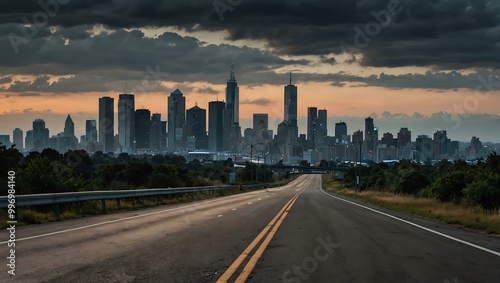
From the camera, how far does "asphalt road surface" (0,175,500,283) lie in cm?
970

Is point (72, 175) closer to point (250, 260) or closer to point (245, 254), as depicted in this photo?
point (245, 254)

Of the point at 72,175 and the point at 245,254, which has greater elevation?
the point at 72,175

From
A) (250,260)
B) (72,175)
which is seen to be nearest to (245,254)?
(250,260)

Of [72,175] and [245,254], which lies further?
[72,175]

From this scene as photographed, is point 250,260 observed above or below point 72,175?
below

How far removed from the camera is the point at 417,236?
1675cm

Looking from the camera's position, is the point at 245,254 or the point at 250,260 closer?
the point at 250,260

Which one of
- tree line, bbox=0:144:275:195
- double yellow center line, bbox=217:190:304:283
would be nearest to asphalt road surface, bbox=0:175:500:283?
double yellow center line, bbox=217:190:304:283

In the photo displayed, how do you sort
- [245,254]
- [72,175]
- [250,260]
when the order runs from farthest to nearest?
[72,175] → [245,254] → [250,260]

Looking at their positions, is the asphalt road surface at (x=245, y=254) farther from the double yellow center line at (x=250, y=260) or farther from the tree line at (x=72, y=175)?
the tree line at (x=72, y=175)

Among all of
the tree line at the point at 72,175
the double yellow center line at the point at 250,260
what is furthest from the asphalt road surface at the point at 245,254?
the tree line at the point at 72,175

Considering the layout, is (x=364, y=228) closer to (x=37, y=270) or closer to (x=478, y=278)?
(x=478, y=278)

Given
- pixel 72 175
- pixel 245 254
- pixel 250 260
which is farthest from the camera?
pixel 72 175

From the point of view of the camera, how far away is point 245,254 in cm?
1230
